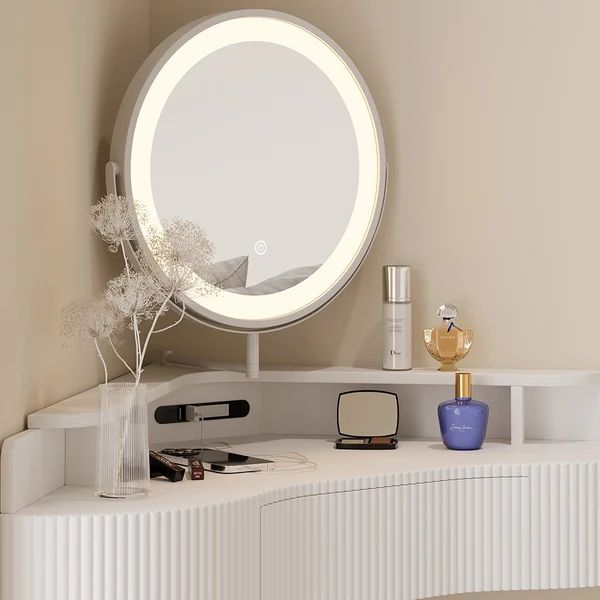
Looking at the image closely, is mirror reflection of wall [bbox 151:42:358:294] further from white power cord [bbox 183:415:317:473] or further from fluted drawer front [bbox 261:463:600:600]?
fluted drawer front [bbox 261:463:600:600]

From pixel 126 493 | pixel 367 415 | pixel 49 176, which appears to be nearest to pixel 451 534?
pixel 367 415

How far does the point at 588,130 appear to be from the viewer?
1991mm

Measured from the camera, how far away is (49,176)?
1540 mm

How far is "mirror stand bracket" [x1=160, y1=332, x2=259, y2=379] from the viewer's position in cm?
194

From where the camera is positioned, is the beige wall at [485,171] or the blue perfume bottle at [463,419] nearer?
the blue perfume bottle at [463,419]

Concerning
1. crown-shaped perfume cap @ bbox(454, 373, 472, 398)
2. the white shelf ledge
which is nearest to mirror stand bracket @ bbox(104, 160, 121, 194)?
the white shelf ledge

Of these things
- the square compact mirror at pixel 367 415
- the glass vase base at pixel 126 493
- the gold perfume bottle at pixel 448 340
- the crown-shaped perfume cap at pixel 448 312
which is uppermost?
the crown-shaped perfume cap at pixel 448 312

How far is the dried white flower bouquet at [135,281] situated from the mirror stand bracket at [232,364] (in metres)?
0.26

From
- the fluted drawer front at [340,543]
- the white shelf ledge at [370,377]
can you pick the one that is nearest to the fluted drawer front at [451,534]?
→ the fluted drawer front at [340,543]

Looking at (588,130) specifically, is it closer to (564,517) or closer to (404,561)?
(564,517)

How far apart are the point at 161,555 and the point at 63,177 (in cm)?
61

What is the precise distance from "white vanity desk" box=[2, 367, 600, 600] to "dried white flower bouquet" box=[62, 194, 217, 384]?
122 millimetres

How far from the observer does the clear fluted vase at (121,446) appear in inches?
57.0

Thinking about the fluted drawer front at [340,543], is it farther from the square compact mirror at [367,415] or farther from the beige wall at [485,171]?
the beige wall at [485,171]
